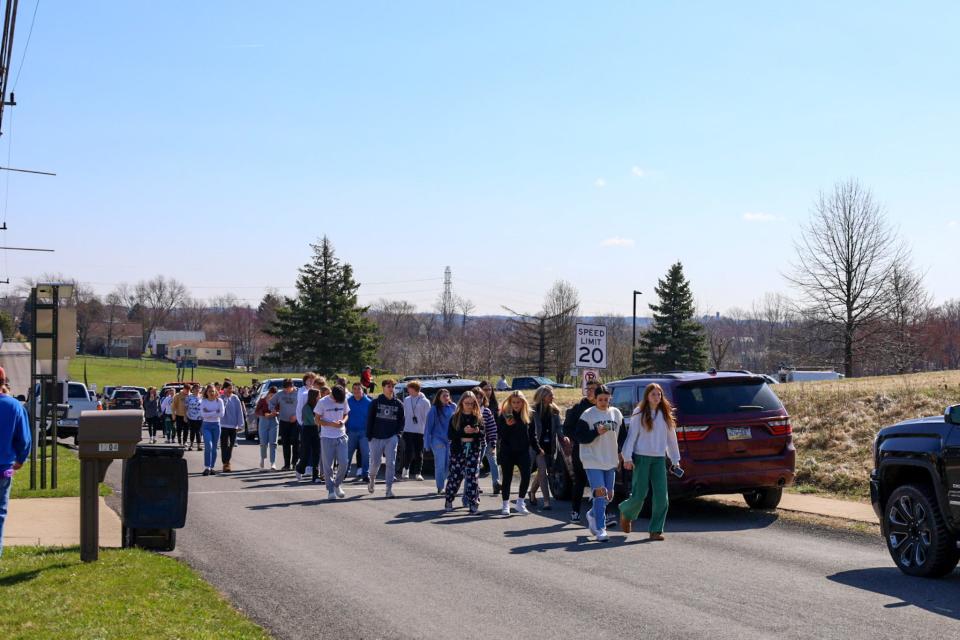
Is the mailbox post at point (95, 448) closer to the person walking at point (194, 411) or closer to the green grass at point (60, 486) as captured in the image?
the green grass at point (60, 486)

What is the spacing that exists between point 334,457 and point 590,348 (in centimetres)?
619

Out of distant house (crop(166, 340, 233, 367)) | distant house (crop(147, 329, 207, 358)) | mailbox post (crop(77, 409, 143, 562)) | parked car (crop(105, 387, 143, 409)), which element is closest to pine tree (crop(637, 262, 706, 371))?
parked car (crop(105, 387, 143, 409))

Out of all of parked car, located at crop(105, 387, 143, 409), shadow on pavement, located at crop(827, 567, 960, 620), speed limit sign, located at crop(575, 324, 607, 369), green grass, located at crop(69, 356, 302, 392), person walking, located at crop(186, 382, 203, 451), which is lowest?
green grass, located at crop(69, 356, 302, 392)

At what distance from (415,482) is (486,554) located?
29.0 ft

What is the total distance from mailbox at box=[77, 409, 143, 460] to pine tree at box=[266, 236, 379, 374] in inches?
2626

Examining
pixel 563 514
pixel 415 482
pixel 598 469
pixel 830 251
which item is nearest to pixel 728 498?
pixel 563 514

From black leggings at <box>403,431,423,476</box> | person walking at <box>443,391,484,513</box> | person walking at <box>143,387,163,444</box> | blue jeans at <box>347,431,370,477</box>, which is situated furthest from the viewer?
person walking at <box>143,387,163,444</box>

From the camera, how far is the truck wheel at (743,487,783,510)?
559 inches

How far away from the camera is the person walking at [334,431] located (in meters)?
16.7

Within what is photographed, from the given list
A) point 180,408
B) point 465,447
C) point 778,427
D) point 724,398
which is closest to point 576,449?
point 724,398

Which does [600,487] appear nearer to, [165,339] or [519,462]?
[519,462]

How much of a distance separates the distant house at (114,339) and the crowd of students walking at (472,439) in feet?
469

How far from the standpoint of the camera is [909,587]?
8.92m

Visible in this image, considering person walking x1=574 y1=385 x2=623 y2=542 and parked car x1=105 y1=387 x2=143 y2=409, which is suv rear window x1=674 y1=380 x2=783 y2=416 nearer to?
person walking x1=574 y1=385 x2=623 y2=542
